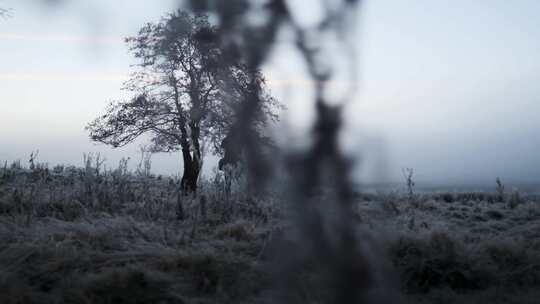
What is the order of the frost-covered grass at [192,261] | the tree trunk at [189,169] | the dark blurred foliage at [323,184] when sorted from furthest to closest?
1. the tree trunk at [189,169]
2. the frost-covered grass at [192,261]
3. the dark blurred foliage at [323,184]

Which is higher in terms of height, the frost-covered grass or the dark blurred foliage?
the dark blurred foliage

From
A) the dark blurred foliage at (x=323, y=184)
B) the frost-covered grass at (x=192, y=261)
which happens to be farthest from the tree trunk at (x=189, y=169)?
the dark blurred foliage at (x=323, y=184)

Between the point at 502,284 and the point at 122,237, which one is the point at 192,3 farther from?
the point at 502,284

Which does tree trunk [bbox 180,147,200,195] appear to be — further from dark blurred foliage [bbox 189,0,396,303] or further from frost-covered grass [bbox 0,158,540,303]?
dark blurred foliage [bbox 189,0,396,303]

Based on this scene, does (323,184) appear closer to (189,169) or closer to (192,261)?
(192,261)

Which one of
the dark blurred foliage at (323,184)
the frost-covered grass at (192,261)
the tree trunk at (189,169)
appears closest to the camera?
the dark blurred foliage at (323,184)

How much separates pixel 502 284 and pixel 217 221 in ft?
12.9

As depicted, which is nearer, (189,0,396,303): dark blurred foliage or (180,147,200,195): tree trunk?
(189,0,396,303): dark blurred foliage

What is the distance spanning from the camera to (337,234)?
5.57 feet

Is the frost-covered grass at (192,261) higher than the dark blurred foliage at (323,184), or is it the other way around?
the dark blurred foliage at (323,184)

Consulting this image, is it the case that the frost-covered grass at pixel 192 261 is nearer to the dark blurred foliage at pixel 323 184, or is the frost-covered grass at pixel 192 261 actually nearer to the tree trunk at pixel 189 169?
the dark blurred foliage at pixel 323 184

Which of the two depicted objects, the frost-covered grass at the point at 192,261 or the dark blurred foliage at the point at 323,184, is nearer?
the dark blurred foliage at the point at 323,184

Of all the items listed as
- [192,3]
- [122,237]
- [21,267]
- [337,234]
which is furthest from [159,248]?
[337,234]

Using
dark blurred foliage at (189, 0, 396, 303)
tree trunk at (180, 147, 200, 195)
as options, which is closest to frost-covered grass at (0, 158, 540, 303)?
dark blurred foliage at (189, 0, 396, 303)
